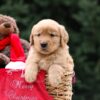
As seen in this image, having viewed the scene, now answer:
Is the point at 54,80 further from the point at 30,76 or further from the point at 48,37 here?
the point at 48,37

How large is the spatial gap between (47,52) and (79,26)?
9821 millimetres

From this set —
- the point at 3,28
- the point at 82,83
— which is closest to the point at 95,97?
the point at 82,83

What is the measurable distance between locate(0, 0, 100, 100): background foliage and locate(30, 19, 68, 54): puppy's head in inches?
319

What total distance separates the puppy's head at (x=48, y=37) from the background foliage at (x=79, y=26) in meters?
8.09

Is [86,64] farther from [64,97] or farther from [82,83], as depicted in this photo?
[64,97]

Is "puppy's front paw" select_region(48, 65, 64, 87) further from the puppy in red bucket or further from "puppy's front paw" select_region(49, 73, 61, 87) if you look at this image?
the puppy in red bucket

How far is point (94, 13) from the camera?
12516 mm

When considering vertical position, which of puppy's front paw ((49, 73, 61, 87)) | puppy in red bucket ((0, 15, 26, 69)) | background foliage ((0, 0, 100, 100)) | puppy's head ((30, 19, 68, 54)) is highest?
puppy's head ((30, 19, 68, 54))

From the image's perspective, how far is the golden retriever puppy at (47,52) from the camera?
12.6 ft

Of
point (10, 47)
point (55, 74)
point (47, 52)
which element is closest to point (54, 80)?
point (55, 74)

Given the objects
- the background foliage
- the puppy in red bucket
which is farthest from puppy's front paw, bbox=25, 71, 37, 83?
the background foliage

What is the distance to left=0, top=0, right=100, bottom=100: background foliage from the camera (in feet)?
41.2

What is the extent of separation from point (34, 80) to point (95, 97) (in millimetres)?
8793

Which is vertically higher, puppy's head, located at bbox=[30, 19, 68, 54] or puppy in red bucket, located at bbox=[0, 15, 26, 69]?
puppy's head, located at bbox=[30, 19, 68, 54]
